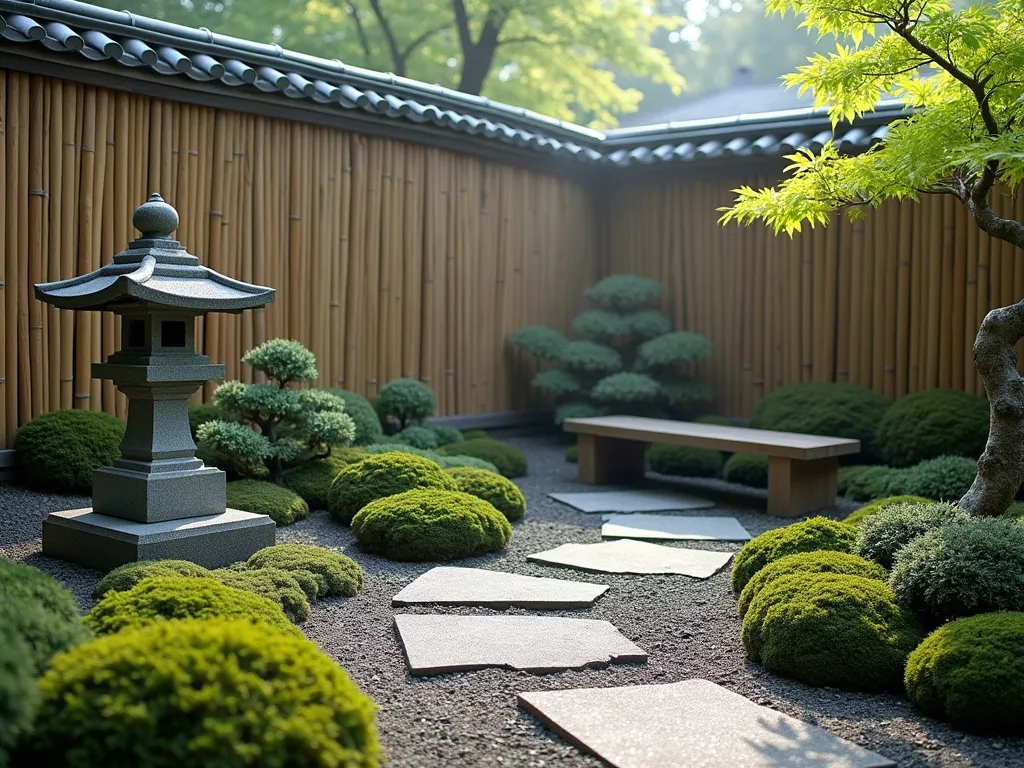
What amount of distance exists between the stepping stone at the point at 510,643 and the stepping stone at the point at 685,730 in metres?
0.32

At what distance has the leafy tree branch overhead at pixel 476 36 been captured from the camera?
48.8ft

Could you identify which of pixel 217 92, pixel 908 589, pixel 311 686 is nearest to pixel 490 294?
pixel 217 92

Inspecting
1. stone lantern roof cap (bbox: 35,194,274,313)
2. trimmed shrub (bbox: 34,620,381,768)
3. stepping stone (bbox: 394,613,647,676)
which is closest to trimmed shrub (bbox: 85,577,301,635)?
stepping stone (bbox: 394,613,647,676)

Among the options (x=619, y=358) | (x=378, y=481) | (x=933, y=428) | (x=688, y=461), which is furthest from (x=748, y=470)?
(x=378, y=481)

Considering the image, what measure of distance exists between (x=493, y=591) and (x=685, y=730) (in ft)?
5.32

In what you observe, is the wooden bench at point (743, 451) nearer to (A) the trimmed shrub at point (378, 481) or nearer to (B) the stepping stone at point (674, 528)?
(B) the stepping stone at point (674, 528)

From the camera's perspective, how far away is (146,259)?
4.68 meters

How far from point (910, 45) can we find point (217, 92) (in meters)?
4.52

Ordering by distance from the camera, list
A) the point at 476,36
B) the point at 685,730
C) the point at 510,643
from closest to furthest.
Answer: the point at 685,730
the point at 510,643
the point at 476,36

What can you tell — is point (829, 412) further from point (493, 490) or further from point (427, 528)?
point (427, 528)

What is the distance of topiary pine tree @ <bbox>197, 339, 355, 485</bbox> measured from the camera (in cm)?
613

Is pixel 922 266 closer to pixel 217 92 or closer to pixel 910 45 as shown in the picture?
pixel 910 45

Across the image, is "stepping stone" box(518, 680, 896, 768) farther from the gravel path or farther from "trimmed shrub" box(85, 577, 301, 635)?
"trimmed shrub" box(85, 577, 301, 635)

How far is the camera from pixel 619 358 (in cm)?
966
